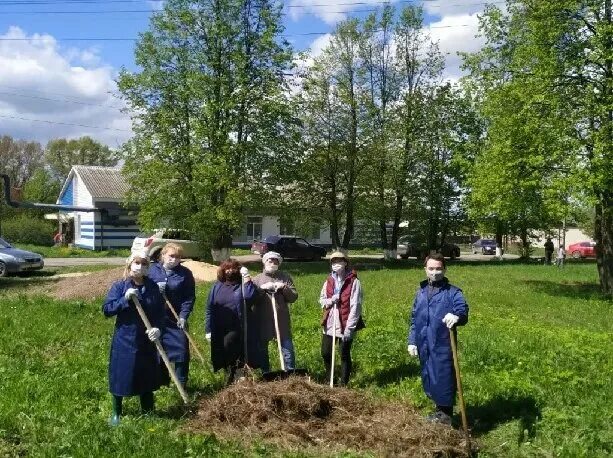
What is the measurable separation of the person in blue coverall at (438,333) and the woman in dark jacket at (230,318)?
194 cm

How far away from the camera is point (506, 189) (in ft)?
63.3

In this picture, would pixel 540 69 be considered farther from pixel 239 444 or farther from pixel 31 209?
pixel 31 209

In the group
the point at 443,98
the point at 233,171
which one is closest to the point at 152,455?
the point at 233,171

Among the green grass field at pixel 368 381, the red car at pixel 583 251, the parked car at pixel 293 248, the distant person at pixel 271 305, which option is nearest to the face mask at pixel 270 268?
the distant person at pixel 271 305

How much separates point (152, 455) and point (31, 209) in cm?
4558

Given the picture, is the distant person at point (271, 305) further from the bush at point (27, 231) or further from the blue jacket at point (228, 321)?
the bush at point (27, 231)

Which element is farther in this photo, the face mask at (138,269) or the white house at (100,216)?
the white house at (100,216)

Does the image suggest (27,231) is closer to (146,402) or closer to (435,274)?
(146,402)

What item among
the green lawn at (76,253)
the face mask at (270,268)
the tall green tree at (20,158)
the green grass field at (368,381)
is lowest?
the green grass field at (368,381)

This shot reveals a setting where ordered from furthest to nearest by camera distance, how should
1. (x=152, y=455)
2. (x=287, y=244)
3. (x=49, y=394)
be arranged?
(x=287, y=244) → (x=49, y=394) → (x=152, y=455)

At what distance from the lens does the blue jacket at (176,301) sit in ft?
22.9

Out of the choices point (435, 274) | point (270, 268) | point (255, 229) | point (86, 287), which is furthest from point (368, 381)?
point (255, 229)

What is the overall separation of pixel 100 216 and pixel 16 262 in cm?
1745

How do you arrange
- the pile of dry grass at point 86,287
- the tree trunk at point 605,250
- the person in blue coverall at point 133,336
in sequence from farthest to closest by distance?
the tree trunk at point 605,250, the pile of dry grass at point 86,287, the person in blue coverall at point 133,336
